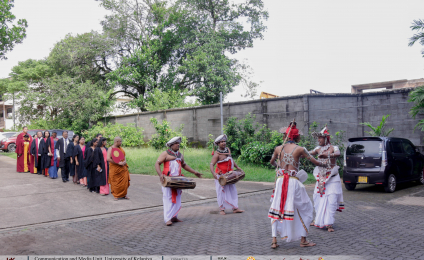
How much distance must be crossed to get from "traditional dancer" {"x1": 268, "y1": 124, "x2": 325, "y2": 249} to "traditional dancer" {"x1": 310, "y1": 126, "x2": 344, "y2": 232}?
3.68ft

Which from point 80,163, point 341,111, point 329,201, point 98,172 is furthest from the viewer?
point 341,111

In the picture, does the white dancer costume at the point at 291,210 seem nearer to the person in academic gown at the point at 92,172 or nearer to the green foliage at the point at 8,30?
the person in academic gown at the point at 92,172

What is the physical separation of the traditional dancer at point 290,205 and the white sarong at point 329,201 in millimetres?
1104

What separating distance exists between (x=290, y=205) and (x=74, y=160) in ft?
30.4

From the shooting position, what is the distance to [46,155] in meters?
13.5

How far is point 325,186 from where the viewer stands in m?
6.62

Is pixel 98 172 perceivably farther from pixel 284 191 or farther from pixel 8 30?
pixel 8 30

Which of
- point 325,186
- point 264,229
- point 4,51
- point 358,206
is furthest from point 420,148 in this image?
point 4,51

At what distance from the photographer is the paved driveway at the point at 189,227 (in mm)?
5250

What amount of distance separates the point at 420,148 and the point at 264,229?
1105 centimetres

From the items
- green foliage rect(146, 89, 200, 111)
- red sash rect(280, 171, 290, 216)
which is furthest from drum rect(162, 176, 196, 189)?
green foliage rect(146, 89, 200, 111)

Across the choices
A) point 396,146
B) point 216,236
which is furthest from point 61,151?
point 396,146

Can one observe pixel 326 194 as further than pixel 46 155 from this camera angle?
No

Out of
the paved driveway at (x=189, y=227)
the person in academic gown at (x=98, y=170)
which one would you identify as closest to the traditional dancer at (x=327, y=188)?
the paved driveway at (x=189, y=227)
